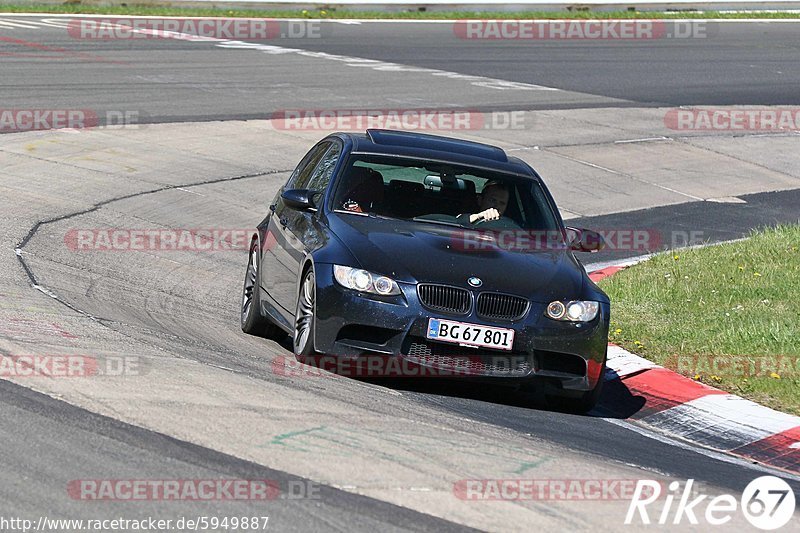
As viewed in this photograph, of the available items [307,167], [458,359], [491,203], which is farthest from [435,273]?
[307,167]

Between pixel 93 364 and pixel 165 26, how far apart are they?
77.2 ft

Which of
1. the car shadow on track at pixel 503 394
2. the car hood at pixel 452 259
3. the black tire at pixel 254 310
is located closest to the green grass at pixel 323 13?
the black tire at pixel 254 310

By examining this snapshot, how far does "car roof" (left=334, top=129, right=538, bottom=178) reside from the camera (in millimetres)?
9578

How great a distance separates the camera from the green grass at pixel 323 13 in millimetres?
31156

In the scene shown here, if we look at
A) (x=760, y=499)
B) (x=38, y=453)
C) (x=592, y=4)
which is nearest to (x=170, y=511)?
(x=38, y=453)

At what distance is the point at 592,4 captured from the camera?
35719 mm

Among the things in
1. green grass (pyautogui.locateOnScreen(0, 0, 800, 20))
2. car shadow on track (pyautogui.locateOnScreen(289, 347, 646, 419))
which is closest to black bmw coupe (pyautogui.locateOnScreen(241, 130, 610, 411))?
car shadow on track (pyautogui.locateOnScreen(289, 347, 646, 419))

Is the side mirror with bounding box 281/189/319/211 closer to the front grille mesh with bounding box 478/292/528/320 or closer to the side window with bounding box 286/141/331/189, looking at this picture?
the side window with bounding box 286/141/331/189

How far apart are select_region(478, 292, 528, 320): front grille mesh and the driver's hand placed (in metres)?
1.25

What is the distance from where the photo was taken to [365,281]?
319 inches

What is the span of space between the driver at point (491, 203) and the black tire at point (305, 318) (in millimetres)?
1348

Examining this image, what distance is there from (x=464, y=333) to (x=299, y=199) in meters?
1.86

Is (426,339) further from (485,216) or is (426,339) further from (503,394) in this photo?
(485,216)

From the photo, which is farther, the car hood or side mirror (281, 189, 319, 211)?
side mirror (281, 189, 319, 211)
